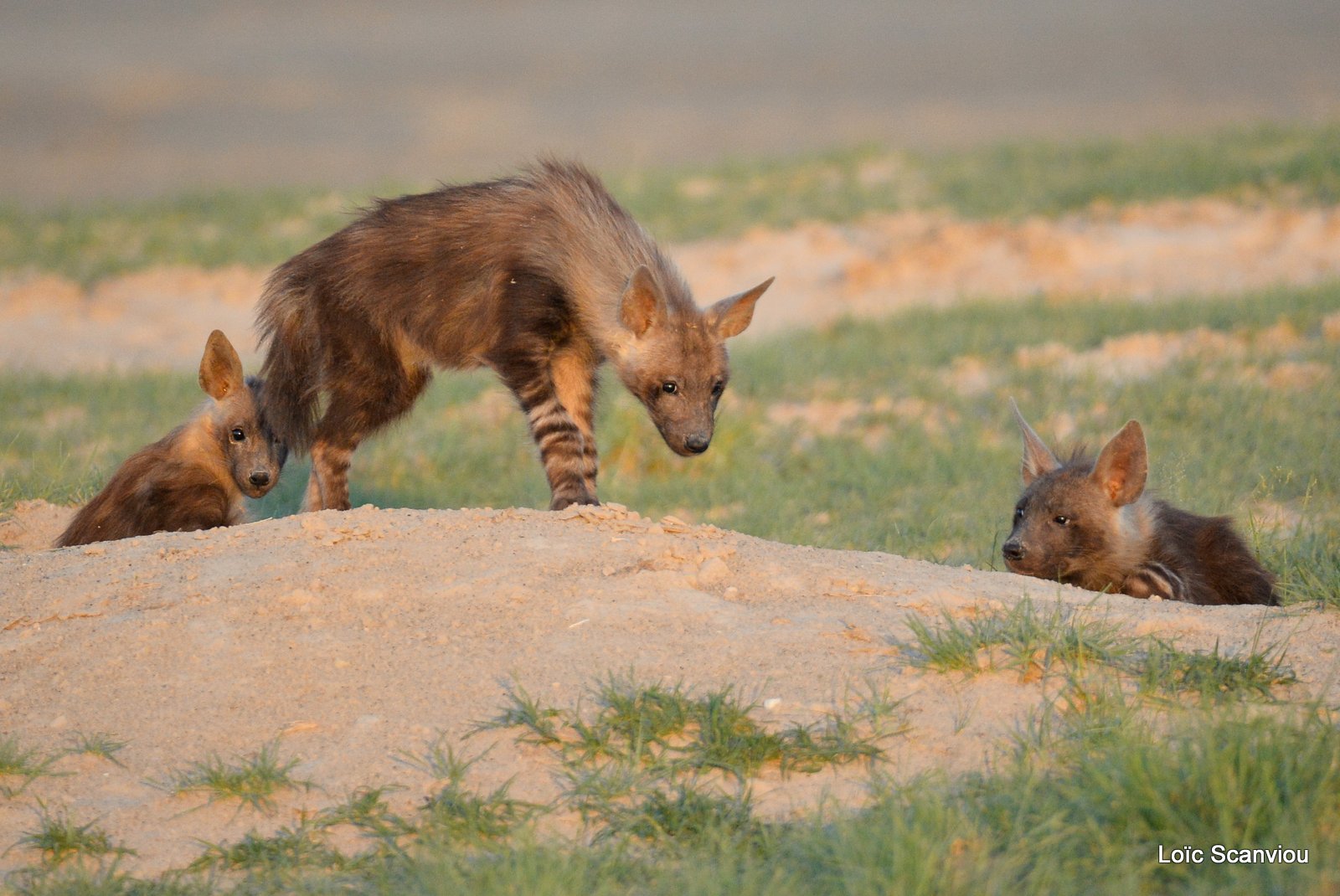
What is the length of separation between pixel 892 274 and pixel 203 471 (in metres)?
11.0

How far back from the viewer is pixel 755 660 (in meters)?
4.04

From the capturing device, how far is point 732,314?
614 cm

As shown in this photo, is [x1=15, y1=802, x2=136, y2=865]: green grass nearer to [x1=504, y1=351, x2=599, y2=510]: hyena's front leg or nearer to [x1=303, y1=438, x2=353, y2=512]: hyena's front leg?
[x1=504, y1=351, x2=599, y2=510]: hyena's front leg

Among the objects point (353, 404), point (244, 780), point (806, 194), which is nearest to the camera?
point (244, 780)

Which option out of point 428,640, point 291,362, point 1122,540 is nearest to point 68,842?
point 428,640

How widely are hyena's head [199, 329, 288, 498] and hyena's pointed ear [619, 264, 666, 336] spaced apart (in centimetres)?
177

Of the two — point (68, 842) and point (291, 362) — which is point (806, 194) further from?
point (68, 842)

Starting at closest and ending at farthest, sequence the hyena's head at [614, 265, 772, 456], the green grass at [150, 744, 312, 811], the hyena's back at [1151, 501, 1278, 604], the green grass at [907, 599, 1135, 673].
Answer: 1. the green grass at [150, 744, 312, 811]
2. the green grass at [907, 599, 1135, 673]
3. the hyena's back at [1151, 501, 1278, 604]
4. the hyena's head at [614, 265, 772, 456]

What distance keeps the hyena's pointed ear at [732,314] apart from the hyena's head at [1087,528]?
58.5 inches

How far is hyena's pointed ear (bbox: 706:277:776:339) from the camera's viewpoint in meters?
6.11

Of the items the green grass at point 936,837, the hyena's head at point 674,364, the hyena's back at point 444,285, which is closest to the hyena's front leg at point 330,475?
the hyena's back at point 444,285

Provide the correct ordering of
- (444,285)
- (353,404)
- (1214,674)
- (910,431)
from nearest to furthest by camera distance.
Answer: (1214,674)
(444,285)
(353,404)
(910,431)

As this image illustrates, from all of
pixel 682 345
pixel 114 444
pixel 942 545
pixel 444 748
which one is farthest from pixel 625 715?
pixel 114 444

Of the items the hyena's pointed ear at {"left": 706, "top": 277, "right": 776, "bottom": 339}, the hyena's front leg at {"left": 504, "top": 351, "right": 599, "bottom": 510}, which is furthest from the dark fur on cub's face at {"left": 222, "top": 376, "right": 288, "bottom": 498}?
the hyena's pointed ear at {"left": 706, "top": 277, "right": 776, "bottom": 339}
